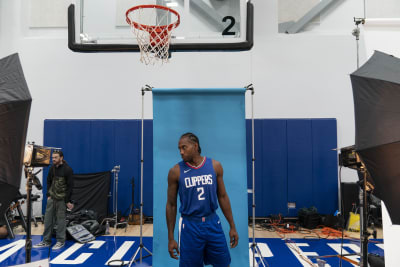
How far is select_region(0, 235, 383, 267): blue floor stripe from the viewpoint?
4.54 m

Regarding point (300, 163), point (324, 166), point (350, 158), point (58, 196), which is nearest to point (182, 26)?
point (350, 158)

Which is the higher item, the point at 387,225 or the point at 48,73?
the point at 48,73

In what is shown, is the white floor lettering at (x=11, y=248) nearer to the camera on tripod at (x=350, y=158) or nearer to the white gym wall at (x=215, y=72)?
the white gym wall at (x=215, y=72)

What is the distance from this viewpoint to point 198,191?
9.42ft

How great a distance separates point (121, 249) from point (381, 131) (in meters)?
4.67

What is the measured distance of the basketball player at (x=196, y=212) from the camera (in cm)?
281

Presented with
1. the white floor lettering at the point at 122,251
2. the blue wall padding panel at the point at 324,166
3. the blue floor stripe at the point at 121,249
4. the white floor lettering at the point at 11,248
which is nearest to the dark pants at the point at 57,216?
the blue floor stripe at the point at 121,249

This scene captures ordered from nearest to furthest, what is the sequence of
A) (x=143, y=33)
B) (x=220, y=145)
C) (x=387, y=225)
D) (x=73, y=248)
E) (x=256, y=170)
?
(x=387, y=225) < (x=143, y=33) < (x=220, y=145) < (x=73, y=248) < (x=256, y=170)

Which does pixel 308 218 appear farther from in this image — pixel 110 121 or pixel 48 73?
pixel 48 73

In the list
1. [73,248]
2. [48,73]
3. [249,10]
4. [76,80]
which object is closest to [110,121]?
[76,80]

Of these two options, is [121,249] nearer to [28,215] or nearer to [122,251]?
[122,251]

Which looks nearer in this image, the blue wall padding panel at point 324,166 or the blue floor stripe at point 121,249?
the blue floor stripe at point 121,249

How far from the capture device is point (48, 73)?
7.83 m

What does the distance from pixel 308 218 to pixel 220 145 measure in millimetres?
3767
